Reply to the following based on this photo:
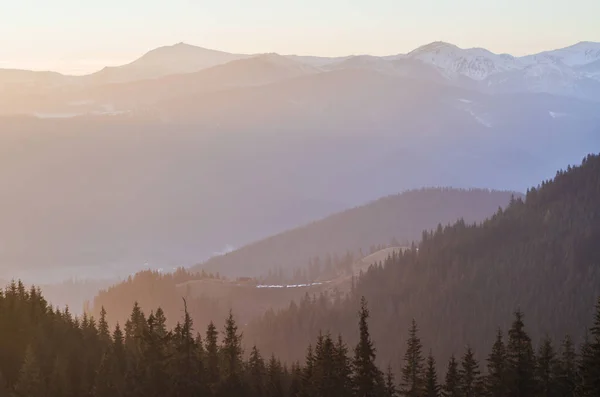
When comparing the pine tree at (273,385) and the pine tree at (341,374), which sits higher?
the pine tree at (341,374)

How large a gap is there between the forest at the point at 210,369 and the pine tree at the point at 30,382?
0.30ft

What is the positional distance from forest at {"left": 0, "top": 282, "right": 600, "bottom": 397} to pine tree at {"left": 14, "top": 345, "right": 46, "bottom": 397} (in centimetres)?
9

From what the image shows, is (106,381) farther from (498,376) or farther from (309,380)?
(498,376)

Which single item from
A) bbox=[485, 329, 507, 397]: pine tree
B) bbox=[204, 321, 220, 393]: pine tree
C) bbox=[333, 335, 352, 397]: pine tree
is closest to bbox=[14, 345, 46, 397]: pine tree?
bbox=[204, 321, 220, 393]: pine tree

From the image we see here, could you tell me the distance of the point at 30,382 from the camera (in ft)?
239

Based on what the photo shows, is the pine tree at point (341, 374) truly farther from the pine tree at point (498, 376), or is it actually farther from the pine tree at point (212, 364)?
the pine tree at point (498, 376)

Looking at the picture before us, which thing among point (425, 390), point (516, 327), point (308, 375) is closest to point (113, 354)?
point (308, 375)

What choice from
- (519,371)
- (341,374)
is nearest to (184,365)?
(341,374)

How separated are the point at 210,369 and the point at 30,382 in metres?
17.1

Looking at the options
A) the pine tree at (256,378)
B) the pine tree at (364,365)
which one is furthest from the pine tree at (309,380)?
the pine tree at (256,378)

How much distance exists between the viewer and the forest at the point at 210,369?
70.4 m

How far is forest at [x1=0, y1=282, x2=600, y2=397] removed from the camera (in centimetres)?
7038

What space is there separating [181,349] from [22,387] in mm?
15028

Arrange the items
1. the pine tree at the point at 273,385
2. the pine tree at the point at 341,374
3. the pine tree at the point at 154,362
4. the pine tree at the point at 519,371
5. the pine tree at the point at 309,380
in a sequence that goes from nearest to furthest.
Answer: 1. the pine tree at the point at 154,362
2. the pine tree at the point at 341,374
3. the pine tree at the point at 309,380
4. the pine tree at the point at 519,371
5. the pine tree at the point at 273,385
